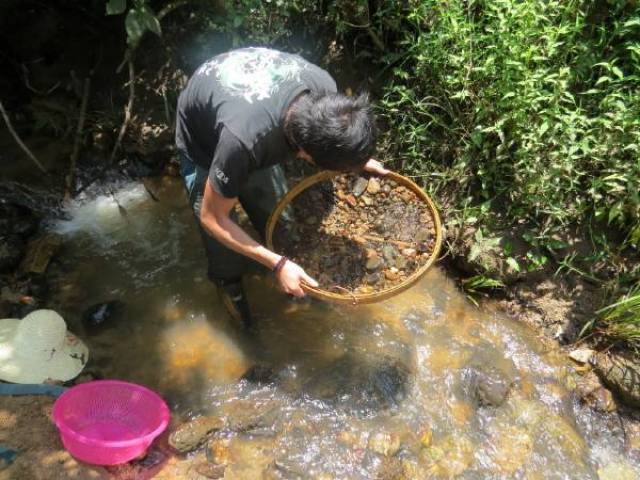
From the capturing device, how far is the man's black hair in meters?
1.58

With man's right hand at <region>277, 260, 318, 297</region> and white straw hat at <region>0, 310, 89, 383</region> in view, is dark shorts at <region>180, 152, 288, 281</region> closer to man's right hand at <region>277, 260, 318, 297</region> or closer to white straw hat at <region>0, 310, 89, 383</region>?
man's right hand at <region>277, 260, 318, 297</region>

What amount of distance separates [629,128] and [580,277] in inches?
32.3

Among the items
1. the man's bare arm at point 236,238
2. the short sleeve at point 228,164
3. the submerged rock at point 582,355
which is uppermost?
the short sleeve at point 228,164

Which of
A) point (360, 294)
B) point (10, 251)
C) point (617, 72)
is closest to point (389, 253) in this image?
point (360, 294)

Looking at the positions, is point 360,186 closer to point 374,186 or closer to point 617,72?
point 374,186

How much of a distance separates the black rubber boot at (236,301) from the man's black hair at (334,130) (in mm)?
1119

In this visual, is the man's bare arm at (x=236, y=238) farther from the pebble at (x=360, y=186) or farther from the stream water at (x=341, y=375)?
the pebble at (x=360, y=186)

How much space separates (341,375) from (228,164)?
1.40 metres

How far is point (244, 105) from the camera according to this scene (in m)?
1.70

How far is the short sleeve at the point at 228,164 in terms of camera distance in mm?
1633

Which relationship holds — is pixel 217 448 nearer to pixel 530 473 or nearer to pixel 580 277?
pixel 530 473

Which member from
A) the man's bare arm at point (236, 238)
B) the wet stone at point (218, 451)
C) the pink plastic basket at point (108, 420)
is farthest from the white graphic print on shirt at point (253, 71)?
the wet stone at point (218, 451)

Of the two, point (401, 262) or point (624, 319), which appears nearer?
point (624, 319)

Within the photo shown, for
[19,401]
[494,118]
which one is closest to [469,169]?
[494,118]
